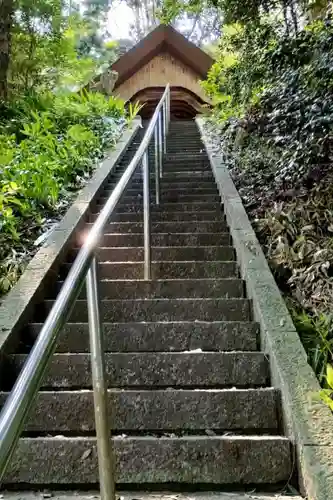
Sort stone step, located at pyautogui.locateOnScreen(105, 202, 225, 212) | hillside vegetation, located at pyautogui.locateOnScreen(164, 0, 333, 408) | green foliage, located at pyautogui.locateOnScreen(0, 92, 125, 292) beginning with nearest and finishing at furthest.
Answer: hillside vegetation, located at pyautogui.locateOnScreen(164, 0, 333, 408) < green foliage, located at pyautogui.locateOnScreen(0, 92, 125, 292) < stone step, located at pyautogui.locateOnScreen(105, 202, 225, 212)

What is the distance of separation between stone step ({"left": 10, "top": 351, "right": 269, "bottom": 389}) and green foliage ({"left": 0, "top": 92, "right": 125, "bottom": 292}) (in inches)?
36.7

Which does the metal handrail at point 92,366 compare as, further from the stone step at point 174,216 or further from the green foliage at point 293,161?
the stone step at point 174,216

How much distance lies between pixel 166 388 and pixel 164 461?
540 mm

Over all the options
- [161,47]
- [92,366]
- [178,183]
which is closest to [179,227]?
[178,183]

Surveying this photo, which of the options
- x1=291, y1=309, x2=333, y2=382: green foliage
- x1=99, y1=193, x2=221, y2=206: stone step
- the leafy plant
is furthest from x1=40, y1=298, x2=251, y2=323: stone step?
x1=99, y1=193, x2=221, y2=206: stone step

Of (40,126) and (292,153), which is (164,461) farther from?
(40,126)

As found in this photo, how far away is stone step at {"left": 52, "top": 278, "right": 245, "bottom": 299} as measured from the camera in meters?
3.44

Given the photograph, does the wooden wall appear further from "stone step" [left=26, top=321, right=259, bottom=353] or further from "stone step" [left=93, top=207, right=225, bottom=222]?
"stone step" [left=26, top=321, right=259, bottom=353]

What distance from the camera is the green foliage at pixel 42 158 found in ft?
12.9

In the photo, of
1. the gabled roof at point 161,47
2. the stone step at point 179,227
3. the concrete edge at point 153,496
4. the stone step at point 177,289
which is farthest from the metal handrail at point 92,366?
the gabled roof at point 161,47

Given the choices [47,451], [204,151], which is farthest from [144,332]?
[204,151]

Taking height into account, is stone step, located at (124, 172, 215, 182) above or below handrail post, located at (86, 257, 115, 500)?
above

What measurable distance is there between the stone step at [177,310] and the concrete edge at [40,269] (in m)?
0.32

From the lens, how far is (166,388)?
254 cm
